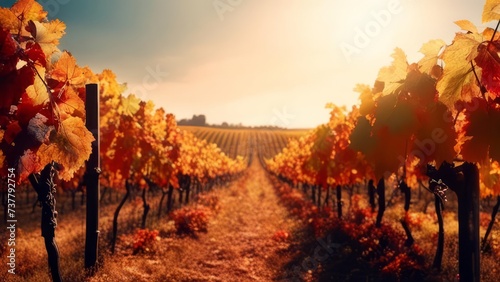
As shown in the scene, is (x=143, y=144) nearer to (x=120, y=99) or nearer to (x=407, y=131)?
(x=120, y=99)

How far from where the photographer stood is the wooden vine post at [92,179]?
5.65m

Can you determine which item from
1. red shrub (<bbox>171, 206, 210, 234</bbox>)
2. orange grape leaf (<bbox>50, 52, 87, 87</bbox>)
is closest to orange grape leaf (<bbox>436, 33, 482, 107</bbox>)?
orange grape leaf (<bbox>50, 52, 87, 87</bbox>)

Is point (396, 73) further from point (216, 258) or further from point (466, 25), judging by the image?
point (216, 258)

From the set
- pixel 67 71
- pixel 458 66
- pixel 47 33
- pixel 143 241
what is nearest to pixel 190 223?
pixel 143 241

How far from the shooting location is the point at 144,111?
1166 centimetres

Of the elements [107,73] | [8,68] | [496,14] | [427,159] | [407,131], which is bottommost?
[427,159]

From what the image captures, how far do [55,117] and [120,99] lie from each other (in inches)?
354

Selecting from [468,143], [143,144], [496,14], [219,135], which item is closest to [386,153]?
[468,143]

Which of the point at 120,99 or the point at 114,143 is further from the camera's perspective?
the point at 114,143

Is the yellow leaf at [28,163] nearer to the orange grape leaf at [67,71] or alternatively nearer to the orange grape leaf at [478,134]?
the orange grape leaf at [67,71]

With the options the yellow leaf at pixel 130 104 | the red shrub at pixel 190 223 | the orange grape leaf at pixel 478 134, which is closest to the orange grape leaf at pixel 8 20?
the orange grape leaf at pixel 478 134

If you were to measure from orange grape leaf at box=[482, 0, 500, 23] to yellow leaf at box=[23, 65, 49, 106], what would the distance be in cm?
223

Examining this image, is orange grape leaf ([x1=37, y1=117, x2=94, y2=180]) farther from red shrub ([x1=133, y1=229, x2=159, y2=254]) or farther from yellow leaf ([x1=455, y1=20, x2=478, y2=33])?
red shrub ([x1=133, y1=229, x2=159, y2=254])

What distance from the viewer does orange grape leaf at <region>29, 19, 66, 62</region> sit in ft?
7.12
